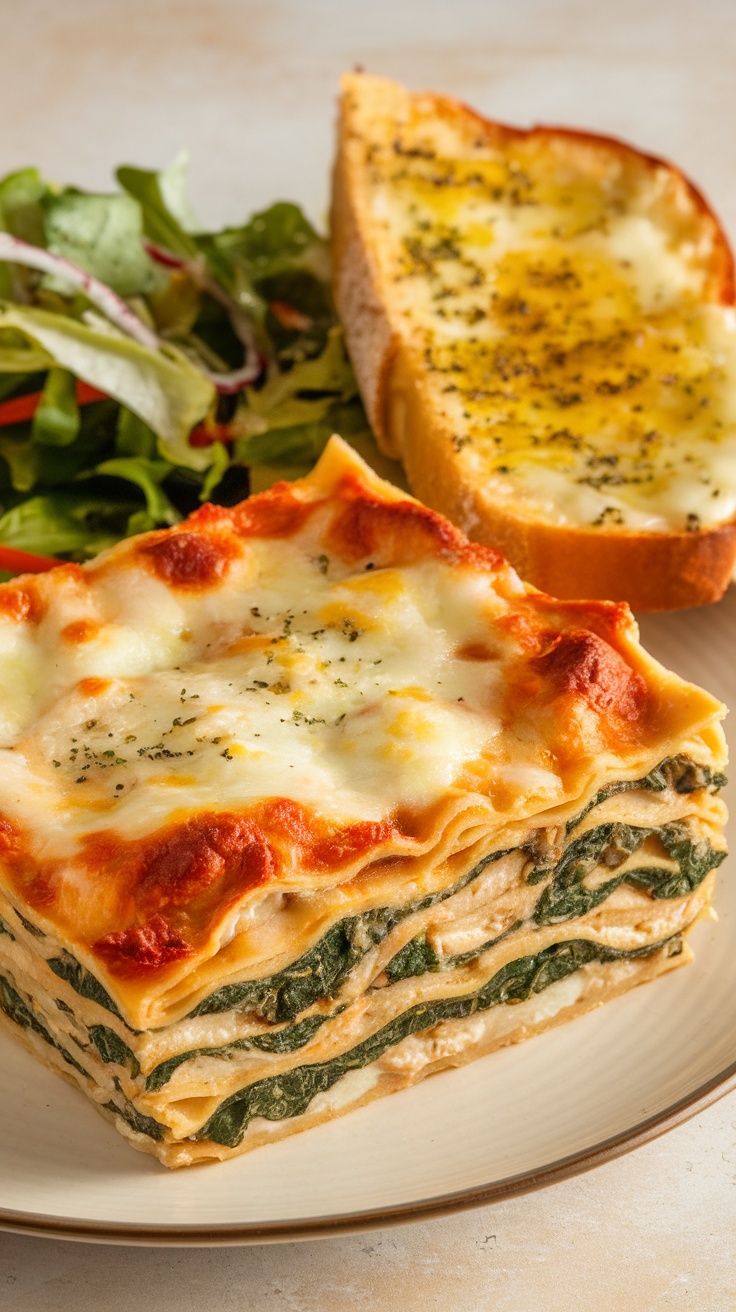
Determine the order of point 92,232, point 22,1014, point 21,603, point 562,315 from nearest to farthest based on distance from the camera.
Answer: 1. point 22,1014
2. point 21,603
3. point 562,315
4. point 92,232

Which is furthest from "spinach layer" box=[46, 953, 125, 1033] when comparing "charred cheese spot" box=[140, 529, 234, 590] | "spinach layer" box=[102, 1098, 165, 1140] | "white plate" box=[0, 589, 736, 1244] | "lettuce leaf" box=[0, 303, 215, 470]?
"lettuce leaf" box=[0, 303, 215, 470]

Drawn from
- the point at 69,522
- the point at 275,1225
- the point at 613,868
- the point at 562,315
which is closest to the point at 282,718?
the point at 613,868

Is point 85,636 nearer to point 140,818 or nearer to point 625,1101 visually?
point 140,818

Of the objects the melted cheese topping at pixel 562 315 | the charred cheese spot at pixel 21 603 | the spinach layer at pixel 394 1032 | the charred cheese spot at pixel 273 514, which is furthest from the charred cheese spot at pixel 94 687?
the melted cheese topping at pixel 562 315

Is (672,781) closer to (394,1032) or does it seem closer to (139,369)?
(394,1032)

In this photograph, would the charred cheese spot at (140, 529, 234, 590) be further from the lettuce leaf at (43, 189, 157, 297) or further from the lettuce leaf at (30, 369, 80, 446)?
the lettuce leaf at (43, 189, 157, 297)

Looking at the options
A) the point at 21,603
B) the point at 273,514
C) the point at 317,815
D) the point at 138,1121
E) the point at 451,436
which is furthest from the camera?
the point at 451,436

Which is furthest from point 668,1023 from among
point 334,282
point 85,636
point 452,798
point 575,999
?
point 334,282
